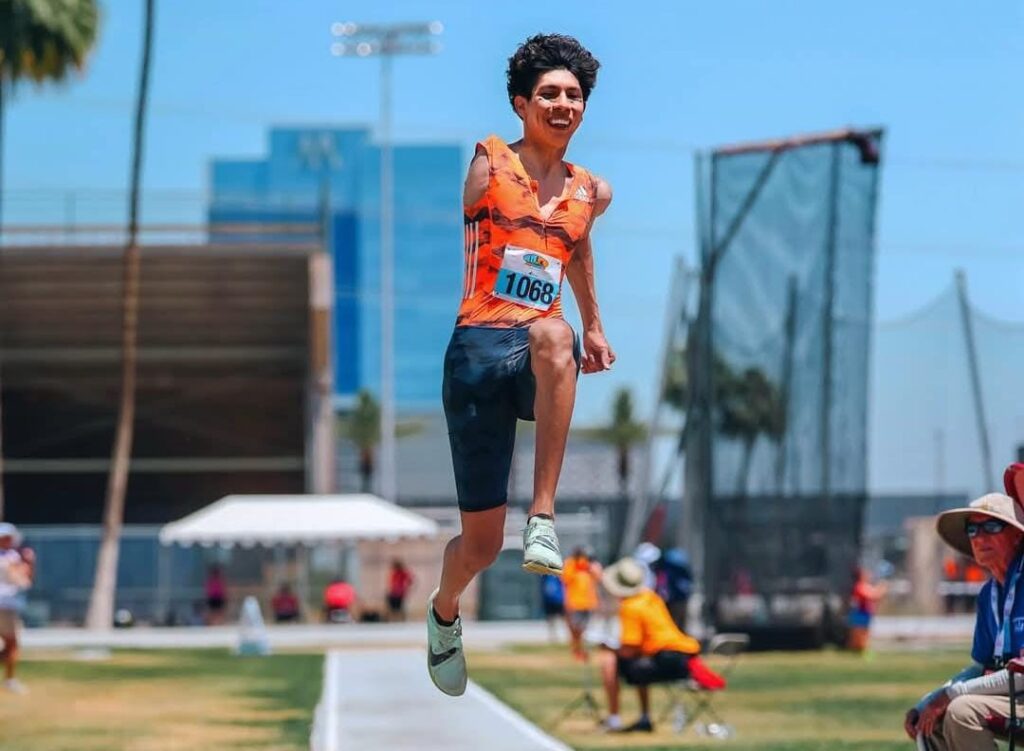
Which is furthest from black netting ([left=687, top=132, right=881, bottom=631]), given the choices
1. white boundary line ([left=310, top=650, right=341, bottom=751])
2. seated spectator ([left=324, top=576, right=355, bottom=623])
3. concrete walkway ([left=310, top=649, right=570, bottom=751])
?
seated spectator ([left=324, top=576, right=355, bottom=623])

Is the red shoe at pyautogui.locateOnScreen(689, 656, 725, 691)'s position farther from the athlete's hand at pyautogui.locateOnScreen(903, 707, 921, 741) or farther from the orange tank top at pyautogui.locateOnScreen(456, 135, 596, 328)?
the orange tank top at pyautogui.locateOnScreen(456, 135, 596, 328)

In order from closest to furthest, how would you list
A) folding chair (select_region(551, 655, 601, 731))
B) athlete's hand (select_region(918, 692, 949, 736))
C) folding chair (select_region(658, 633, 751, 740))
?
athlete's hand (select_region(918, 692, 949, 736)) < folding chair (select_region(658, 633, 751, 740)) < folding chair (select_region(551, 655, 601, 731))

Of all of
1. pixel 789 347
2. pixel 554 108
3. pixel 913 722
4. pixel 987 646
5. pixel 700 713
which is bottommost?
pixel 700 713

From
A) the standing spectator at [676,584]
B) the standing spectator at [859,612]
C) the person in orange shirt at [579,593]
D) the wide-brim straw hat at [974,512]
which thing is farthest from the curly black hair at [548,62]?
the standing spectator at [859,612]

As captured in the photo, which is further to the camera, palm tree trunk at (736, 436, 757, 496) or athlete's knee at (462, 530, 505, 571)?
palm tree trunk at (736, 436, 757, 496)

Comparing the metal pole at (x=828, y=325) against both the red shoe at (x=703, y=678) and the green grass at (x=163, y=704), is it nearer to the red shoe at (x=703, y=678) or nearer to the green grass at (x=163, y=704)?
the green grass at (x=163, y=704)

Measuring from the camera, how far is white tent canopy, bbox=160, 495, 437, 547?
39.3 m

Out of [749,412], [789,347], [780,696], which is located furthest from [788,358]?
[780,696]

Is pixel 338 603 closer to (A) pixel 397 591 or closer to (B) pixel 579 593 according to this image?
(A) pixel 397 591

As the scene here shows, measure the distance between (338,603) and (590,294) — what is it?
35.8 meters

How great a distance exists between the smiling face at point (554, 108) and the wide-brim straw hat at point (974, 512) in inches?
117

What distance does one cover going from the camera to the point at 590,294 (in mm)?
6691

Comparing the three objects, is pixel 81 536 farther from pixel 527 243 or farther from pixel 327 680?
pixel 527 243

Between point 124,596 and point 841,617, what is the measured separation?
20.0m
